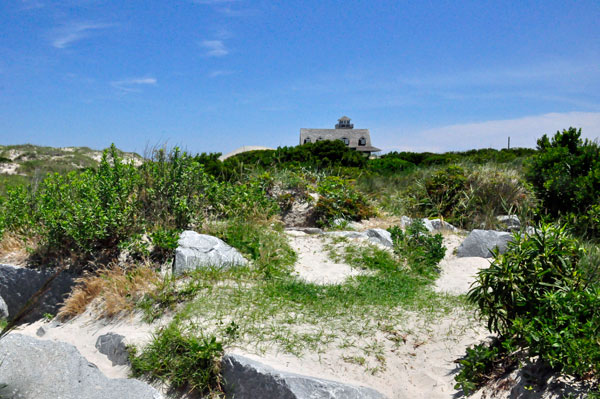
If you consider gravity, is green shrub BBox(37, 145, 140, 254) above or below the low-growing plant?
above

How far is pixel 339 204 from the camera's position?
1005 cm

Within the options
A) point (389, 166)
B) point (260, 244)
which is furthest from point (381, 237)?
point (389, 166)

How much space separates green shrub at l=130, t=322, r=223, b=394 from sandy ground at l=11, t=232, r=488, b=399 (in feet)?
0.76

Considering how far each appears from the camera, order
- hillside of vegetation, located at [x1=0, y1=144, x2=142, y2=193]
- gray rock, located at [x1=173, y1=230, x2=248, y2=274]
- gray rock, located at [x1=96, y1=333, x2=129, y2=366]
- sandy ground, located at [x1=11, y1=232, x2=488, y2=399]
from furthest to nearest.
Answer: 1. hillside of vegetation, located at [x1=0, y1=144, x2=142, y2=193]
2. gray rock, located at [x1=173, y1=230, x2=248, y2=274]
3. gray rock, located at [x1=96, y1=333, x2=129, y2=366]
4. sandy ground, located at [x1=11, y1=232, x2=488, y2=399]

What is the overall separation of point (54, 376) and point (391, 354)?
3095 mm

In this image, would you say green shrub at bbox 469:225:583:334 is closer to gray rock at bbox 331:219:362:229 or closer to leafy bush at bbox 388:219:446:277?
leafy bush at bbox 388:219:446:277

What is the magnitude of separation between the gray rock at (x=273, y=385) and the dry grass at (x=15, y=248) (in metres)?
4.87

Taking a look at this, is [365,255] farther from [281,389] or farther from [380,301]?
[281,389]

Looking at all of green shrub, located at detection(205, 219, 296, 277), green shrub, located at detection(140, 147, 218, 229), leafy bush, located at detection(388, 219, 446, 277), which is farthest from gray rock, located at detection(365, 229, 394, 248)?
green shrub, located at detection(140, 147, 218, 229)

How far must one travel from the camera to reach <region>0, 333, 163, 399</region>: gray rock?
3.90 meters

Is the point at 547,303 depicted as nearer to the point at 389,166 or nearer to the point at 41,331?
the point at 41,331

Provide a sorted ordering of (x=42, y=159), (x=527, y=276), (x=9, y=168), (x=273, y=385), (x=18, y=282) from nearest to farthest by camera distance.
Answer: (x=273, y=385) < (x=527, y=276) < (x=18, y=282) < (x=9, y=168) < (x=42, y=159)

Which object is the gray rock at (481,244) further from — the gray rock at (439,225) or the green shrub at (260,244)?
the green shrub at (260,244)

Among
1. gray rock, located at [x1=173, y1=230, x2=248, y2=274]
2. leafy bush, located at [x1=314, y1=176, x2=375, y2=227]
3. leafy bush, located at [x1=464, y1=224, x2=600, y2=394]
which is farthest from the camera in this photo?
leafy bush, located at [x1=314, y1=176, x2=375, y2=227]
